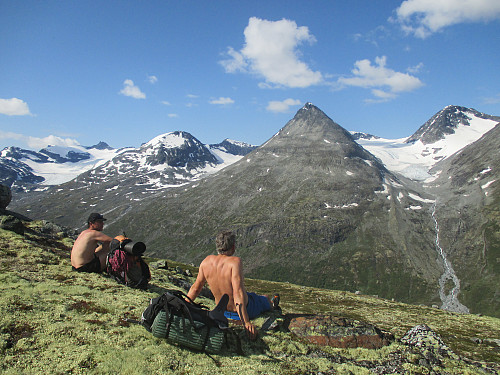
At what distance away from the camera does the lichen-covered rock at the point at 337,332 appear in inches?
551

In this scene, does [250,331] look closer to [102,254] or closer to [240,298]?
[240,298]

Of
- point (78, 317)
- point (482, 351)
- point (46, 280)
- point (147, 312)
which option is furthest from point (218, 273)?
point (482, 351)

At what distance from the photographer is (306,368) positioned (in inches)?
438

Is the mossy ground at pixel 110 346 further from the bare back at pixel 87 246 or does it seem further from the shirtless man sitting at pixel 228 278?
the bare back at pixel 87 246

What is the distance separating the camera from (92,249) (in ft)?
61.6

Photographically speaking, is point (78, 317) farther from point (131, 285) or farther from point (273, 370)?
point (273, 370)

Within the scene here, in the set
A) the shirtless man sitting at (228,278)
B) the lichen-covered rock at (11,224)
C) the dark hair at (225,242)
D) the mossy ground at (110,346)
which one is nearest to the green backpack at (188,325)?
the mossy ground at (110,346)

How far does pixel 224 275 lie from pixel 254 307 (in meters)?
3.28

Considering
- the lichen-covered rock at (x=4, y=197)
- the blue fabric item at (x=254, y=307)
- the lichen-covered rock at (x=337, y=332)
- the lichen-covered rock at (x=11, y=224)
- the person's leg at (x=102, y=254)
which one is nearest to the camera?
the blue fabric item at (x=254, y=307)

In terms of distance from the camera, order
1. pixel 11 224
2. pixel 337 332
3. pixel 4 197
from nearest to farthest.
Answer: pixel 337 332
pixel 11 224
pixel 4 197

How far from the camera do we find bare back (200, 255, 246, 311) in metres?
12.4

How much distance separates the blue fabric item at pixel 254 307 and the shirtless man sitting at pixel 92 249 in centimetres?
965

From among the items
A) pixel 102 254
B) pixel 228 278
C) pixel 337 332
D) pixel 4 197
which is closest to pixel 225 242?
pixel 228 278

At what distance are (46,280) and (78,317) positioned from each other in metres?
5.89
